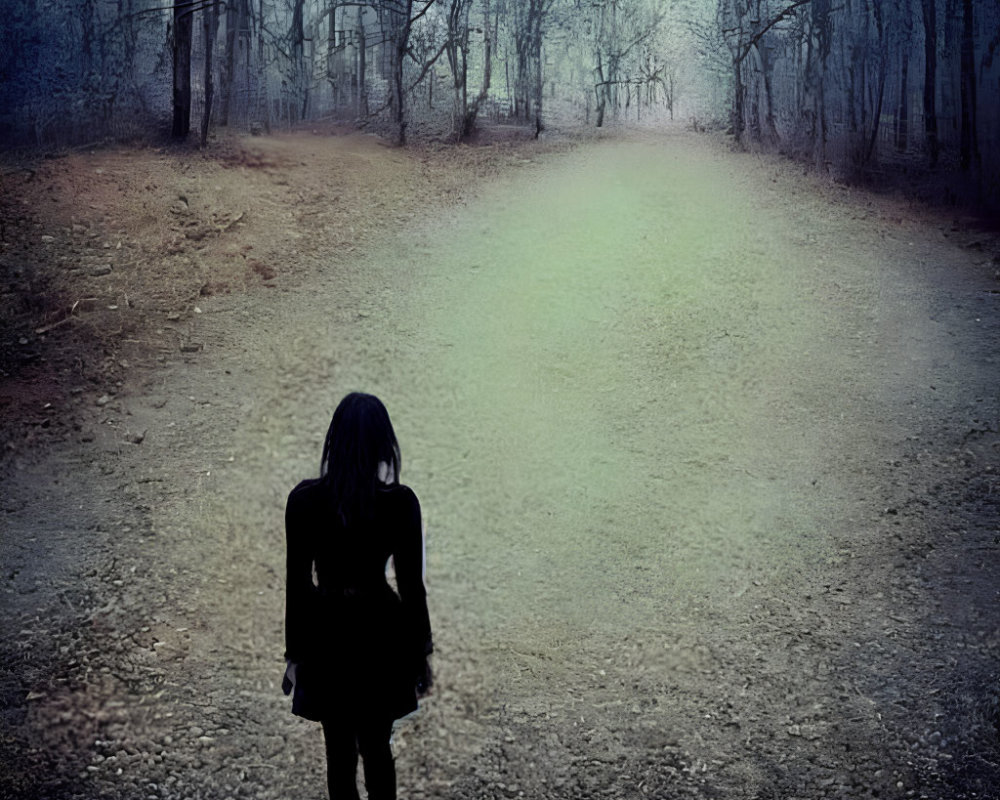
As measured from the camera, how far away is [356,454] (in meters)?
2.49

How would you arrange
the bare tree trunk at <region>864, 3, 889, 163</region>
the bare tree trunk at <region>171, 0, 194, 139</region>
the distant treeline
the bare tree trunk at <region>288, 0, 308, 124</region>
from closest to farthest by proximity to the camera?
1. the bare tree trunk at <region>171, 0, 194, 139</region>
2. the bare tree trunk at <region>288, 0, 308, 124</region>
3. the distant treeline
4. the bare tree trunk at <region>864, 3, 889, 163</region>

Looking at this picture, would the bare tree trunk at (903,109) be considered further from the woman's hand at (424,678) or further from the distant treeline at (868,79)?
the woman's hand at (424,678)

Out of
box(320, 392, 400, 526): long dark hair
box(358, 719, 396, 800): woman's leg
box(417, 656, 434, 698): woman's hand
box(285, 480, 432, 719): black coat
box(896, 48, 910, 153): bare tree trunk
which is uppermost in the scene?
box(896, 48, 910, 153): bare tree trunk

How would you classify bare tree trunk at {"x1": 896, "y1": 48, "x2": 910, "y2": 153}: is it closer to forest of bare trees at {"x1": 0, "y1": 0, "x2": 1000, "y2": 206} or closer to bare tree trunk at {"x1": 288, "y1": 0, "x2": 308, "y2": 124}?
forest of bare trees at {"x1": 0, "y1": 0, "x2": 1000, "y2": 206}

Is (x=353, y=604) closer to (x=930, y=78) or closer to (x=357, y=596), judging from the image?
(x=357, y=596)

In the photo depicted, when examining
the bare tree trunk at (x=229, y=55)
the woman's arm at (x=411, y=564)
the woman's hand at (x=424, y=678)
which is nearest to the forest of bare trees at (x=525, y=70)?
the bare tree trunk at (x=229, y=55)

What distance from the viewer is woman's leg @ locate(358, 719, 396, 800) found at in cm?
264

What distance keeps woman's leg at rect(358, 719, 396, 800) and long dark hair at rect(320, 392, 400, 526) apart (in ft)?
2.20

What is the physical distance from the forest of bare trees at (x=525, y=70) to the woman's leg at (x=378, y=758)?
24.2 feet

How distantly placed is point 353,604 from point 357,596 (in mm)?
27

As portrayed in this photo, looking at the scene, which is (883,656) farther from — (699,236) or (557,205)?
(557,205)

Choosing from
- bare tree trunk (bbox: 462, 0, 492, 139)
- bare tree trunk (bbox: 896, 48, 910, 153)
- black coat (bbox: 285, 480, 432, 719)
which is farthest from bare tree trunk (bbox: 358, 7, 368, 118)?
black coat (bbox: 285, 480, 432, 719)

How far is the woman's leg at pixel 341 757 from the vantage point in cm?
262

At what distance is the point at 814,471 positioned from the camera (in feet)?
19.8
